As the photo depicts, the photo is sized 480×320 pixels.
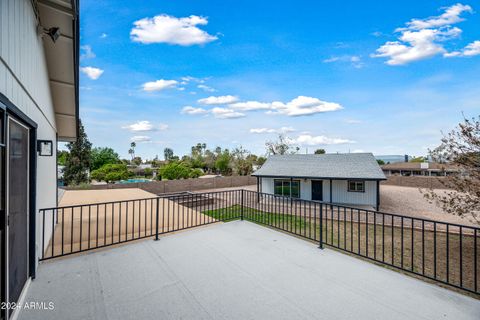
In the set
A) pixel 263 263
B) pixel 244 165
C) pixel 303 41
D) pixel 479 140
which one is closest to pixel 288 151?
pixel 244 165

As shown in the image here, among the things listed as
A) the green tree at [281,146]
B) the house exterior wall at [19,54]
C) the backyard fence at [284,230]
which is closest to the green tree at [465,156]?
the backyard fence at [284,230]

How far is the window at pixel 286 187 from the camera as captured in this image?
48.8 feet

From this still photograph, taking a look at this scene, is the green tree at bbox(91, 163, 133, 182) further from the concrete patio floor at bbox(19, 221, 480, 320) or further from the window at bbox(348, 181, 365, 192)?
the concrete patio floor at bbox(19, 221, 480, 320)

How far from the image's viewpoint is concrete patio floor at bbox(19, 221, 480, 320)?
7.14ft

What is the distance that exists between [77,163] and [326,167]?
772 inches

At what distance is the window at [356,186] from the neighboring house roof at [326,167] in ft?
2.04

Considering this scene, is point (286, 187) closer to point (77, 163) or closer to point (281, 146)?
point (281, 146)

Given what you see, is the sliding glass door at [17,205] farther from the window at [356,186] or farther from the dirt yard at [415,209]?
the window at [356,186]

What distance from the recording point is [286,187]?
49.8 feet

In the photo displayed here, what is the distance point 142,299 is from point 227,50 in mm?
12097

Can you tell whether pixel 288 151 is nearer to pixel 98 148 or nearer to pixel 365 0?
pixel 365 0

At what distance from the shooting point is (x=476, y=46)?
7.74 meters

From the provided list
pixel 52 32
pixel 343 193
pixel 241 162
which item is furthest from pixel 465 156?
pixel 241 162

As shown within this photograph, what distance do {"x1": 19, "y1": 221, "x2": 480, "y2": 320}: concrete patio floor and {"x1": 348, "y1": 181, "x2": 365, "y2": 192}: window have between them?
10701 mm
